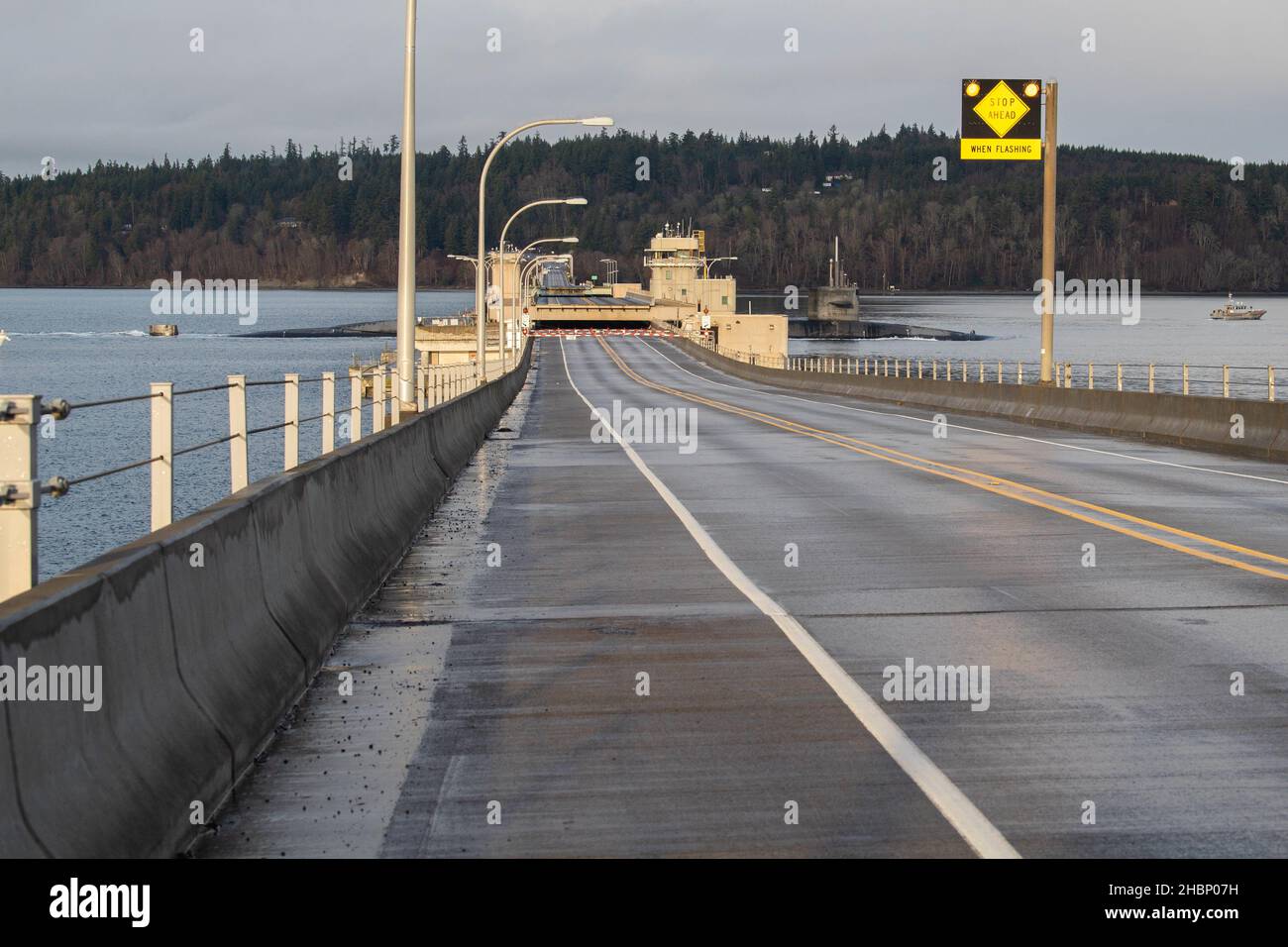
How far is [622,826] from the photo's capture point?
7469mm

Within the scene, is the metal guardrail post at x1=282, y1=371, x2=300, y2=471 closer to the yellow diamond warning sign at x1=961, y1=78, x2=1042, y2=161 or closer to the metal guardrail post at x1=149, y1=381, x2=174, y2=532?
the metal guardrail post at x1=149, y1=381, x2=174, y2=532

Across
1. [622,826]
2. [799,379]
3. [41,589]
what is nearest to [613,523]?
[622,826]

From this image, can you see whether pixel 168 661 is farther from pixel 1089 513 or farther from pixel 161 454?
pixel 1089 513

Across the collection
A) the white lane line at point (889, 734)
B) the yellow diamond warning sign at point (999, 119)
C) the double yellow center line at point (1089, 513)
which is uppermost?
the yellow diamond warning sign at point (999, 119)

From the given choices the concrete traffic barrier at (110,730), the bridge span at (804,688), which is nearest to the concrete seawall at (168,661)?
the concrete traffic barrier at (110,730)

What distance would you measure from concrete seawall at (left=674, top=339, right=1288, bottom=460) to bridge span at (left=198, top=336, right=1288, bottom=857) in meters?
9.39

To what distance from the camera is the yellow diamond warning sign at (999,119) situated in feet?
142

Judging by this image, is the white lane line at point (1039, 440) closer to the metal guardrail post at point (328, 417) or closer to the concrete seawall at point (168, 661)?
the metal guardrail post at point (328, 417)

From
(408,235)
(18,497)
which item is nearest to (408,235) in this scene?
(408,235)

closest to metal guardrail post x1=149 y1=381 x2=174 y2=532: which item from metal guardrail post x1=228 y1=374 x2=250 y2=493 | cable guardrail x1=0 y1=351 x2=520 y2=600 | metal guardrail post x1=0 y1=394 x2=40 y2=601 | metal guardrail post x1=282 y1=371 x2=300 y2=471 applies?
cable guardrail x1=0 y1=351 x2=520 y2=600

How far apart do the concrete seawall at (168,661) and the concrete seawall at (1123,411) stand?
2287 centimetres

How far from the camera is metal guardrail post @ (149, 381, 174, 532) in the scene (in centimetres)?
908

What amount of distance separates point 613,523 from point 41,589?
1410 cm

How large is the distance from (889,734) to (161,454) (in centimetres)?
407
